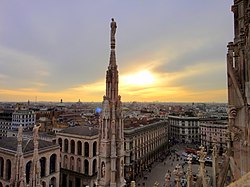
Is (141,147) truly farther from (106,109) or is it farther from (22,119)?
(106,109)

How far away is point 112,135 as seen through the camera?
9.51m

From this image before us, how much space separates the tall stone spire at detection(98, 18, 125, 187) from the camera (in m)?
9.30

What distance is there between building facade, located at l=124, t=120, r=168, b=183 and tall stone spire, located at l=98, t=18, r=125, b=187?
1315 inches

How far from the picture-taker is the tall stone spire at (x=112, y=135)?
9.30 m

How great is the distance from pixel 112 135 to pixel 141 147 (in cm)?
4018

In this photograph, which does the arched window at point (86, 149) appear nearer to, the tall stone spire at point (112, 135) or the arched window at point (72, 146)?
the arched window at point (72, 146)

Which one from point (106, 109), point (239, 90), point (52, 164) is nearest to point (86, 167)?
point (52, 164)

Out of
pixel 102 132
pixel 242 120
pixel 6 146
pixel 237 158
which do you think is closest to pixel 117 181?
pixel 102 132

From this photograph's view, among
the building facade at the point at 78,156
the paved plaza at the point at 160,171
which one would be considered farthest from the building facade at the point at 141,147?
the building facade at the point at 78,156

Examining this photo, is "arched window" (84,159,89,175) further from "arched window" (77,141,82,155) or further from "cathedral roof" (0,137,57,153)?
"cathedral roof" (0,137,57,153)

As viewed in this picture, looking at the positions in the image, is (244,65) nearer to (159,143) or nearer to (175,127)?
(159,143)

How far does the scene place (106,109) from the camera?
31.7ft

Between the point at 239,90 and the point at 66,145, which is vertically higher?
the point at 239,90

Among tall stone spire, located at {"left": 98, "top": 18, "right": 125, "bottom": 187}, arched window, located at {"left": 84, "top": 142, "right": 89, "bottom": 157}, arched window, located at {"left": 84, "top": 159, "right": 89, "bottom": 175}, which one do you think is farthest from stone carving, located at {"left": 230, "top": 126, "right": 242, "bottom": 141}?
arched window, located at {"left": 84, "top": 159, "right": 89, "bottom": 175}
